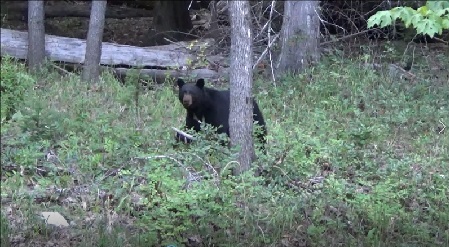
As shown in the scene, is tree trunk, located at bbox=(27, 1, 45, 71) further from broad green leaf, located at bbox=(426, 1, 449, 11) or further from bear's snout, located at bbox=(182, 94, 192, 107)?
broad green leaf, located at bbox=(426, 1, 449, 11)

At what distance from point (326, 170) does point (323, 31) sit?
690cm

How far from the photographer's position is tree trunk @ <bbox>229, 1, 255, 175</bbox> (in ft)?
25.0

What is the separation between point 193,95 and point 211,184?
260 centimetres

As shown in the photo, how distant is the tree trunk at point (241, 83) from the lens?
7.62 meters

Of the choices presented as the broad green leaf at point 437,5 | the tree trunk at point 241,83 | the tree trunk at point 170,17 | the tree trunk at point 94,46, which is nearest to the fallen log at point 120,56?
the tree trunk at point 94,46

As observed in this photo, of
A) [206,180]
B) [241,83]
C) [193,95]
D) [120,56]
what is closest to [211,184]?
[206,180]

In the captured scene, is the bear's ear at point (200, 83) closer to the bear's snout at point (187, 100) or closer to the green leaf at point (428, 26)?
the bear's snout at point (187, 100)

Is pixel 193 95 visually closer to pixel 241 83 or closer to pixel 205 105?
pixel 205 105

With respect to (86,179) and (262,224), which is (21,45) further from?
(262,224)

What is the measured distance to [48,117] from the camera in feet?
29.5

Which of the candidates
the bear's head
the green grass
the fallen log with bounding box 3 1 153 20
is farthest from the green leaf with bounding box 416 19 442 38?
the fallen log with bounding box 3 1 153 20

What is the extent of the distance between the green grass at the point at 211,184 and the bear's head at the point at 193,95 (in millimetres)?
483

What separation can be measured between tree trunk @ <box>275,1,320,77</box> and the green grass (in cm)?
300

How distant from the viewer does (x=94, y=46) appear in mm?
12781
